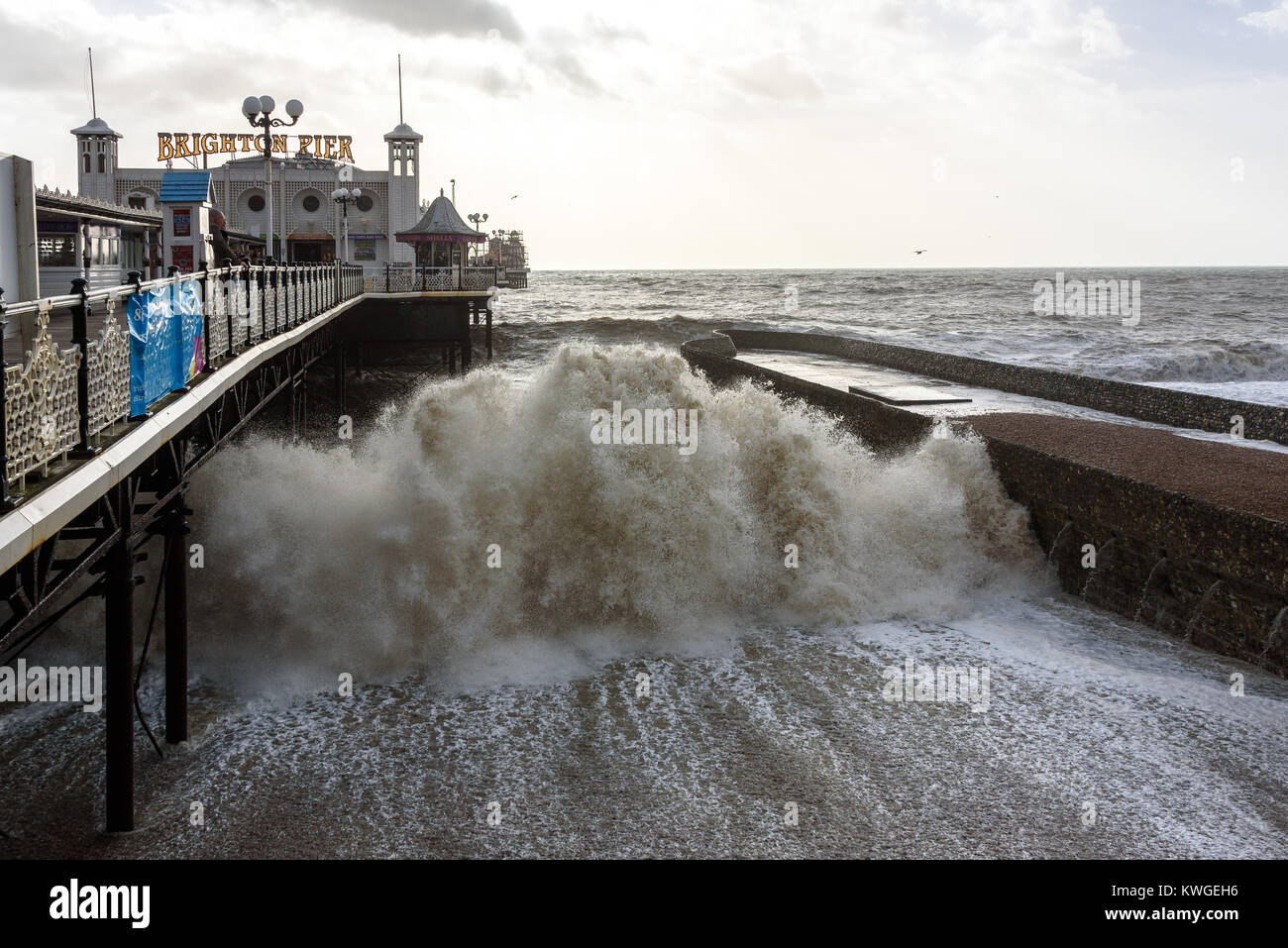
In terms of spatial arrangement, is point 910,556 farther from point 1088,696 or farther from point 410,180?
point 410,180

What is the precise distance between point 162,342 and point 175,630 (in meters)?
3.19

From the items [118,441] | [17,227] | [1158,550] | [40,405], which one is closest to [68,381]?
[40,405]

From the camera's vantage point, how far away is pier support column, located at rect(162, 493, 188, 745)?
9930 millimetres

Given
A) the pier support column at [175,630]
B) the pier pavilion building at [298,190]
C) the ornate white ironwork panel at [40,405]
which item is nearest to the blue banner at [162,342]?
the ornate white ironwork panel at [40,405]

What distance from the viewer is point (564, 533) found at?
13961 millimetres

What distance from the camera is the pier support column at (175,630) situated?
993 cm

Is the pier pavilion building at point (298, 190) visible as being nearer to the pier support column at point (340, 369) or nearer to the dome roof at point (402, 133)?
the dome roof at point (402, 133)

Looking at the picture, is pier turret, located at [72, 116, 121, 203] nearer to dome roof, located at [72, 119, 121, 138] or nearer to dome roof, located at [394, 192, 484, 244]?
dome roof, located at [72, 119, 121, 138]

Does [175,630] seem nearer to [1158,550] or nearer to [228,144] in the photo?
[1158,550]

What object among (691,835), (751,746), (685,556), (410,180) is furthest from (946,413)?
(410,180)

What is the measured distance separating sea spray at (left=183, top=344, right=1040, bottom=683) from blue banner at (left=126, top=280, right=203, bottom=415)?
12.3 feet

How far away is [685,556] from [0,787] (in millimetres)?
8068

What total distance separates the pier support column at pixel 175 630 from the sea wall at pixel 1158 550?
434 inches

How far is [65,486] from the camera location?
5.93m
